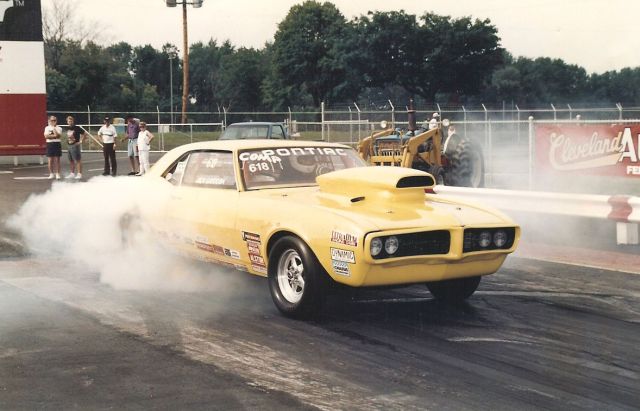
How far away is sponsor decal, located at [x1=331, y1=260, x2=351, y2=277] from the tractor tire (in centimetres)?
1295

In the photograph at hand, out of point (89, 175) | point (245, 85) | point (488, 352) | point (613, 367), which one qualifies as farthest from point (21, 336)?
point (245, 85)

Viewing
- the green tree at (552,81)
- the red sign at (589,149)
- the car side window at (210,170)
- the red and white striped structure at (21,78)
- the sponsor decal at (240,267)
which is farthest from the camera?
the green tree at (552,81)

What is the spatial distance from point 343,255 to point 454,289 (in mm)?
1630

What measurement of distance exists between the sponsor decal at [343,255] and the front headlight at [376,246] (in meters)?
0.14

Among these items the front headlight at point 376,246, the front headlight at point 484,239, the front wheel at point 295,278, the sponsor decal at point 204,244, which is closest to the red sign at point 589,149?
the front headlight at point 484,239

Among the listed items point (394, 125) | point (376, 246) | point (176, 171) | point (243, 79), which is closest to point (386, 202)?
point (376, 246)

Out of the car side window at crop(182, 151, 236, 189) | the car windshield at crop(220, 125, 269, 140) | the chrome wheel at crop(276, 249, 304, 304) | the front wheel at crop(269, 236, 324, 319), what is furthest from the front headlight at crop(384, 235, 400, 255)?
the car windshield at crop(220, 125, 269, 140)

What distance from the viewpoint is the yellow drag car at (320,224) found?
6.34m

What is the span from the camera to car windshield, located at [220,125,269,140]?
80.1 feet

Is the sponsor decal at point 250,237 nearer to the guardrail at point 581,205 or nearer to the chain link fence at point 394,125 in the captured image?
the guardrail at point 581,205

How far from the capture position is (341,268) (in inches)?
249

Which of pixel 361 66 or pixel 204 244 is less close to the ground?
pixel 361 66

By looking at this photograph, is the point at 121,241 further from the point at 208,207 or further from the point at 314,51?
the point at 314,51

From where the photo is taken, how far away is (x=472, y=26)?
294ft
